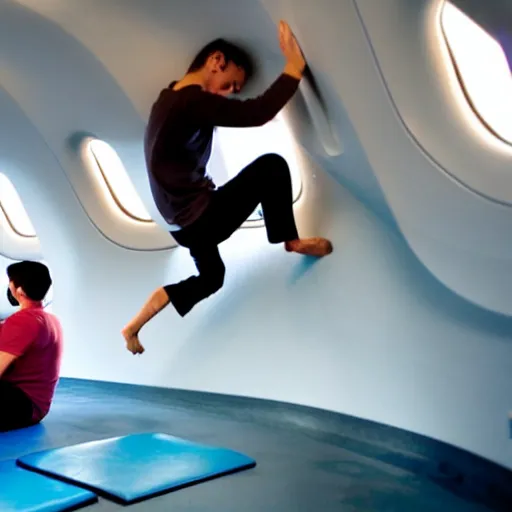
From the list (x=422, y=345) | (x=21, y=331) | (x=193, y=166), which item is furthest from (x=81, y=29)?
(x=422, y=345)

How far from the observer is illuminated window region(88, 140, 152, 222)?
5.26m

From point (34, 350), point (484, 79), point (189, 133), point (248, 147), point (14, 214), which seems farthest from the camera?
point (14, 214)

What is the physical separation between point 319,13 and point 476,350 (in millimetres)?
1465

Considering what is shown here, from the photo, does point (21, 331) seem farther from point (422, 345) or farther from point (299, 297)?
point (422, 345)

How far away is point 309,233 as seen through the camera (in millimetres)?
3785

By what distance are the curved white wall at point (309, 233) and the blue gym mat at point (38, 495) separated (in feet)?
4.90

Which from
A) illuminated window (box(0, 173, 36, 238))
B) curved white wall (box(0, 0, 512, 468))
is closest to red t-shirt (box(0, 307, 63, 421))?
curved white wall (box(0, 0, 512, 468))

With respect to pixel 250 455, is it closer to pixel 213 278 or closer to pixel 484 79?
pixel 213 278

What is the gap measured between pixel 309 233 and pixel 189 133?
1.03 metres

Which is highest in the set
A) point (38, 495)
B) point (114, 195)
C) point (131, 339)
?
point (114, 195)

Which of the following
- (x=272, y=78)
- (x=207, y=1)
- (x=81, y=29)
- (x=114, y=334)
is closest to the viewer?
(x=207, y=1)

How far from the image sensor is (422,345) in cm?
306

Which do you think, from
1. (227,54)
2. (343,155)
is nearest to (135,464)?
(343,155)

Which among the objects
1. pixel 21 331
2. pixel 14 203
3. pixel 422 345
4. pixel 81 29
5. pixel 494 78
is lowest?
pixel 21 331
